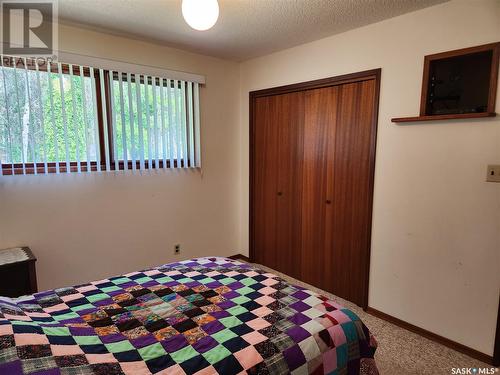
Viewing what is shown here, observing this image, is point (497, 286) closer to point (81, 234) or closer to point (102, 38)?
point (81, 234)

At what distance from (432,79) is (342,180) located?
102cm

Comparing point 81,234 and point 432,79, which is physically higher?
point 432,79

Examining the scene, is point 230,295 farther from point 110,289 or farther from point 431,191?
point 431,191

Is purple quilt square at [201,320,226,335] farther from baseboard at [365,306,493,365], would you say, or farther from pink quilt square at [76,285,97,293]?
baseboard at [365,306,493,365]

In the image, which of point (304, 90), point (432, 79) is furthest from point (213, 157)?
point (432, 79)

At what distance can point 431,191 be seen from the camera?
220 cm

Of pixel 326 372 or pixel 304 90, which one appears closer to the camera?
pixel 326 372

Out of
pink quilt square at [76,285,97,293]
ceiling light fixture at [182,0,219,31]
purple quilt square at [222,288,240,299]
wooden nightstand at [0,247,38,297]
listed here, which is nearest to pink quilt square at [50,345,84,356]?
pink quilt square at [76,285,97,293]

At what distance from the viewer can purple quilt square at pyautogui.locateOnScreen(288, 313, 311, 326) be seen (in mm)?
1401

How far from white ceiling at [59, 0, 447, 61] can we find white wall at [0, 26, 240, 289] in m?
0.24

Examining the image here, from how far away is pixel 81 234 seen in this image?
2.68m

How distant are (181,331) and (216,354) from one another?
23 centimetres

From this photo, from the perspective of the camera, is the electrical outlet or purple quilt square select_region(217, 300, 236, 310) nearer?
purple quilt square select_region(217, 300, 236, 310)

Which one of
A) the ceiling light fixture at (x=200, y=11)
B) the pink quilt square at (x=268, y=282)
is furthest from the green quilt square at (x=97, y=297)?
the ceiling light fixture at (x=200, y=11)
